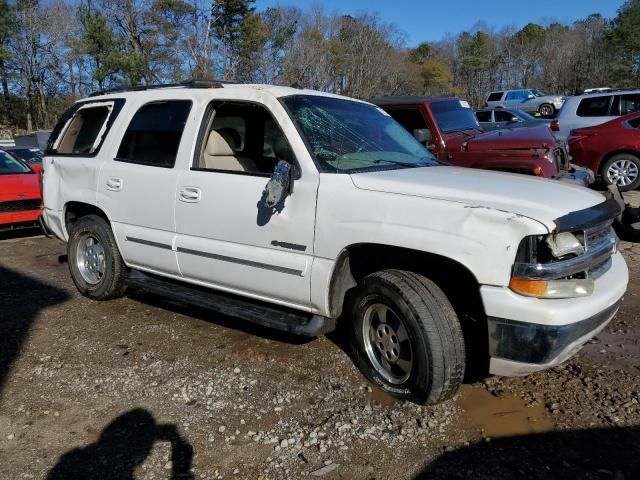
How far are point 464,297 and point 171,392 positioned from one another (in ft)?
6.40

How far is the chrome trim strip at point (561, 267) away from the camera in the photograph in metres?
2.86

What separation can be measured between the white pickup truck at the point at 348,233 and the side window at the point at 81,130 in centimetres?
9

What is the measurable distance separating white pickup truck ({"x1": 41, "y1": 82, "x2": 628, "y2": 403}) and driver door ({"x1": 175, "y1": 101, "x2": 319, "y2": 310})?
1cm

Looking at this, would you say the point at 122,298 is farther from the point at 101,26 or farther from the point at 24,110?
the point at 24,110

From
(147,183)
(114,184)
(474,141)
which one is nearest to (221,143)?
(147,183)

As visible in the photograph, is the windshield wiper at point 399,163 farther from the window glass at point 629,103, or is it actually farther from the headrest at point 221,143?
the window glass at point 629,103

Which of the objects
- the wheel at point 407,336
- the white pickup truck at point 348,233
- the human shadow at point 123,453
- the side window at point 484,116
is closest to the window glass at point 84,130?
the white pickup truck at point 348,233

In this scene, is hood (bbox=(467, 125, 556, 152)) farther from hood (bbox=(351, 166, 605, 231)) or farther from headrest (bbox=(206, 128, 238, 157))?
headrest (bbox=(206, 128, 238, 157))

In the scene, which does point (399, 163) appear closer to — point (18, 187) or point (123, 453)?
point (123, 453)

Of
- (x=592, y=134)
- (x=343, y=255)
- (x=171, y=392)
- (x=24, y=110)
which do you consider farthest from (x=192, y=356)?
(x=24, y=110)

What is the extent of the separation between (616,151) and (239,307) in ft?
29.8

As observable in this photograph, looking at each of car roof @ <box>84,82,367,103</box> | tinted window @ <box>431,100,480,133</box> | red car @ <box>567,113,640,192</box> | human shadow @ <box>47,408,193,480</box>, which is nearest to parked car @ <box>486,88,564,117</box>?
red car @ <box>567,113,640,192</box>

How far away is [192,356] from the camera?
4.20 meters

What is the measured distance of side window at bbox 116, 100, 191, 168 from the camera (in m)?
4.49
